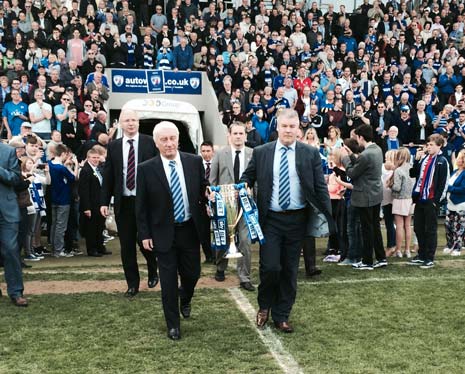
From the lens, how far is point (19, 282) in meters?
7.12

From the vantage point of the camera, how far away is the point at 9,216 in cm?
696

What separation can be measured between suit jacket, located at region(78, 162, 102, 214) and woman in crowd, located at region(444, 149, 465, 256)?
5.41 meters

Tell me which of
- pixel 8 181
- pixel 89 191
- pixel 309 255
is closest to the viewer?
pixel 8 181

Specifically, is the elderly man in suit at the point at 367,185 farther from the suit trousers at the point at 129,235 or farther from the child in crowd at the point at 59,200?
the child in crowd at the point at 59,200

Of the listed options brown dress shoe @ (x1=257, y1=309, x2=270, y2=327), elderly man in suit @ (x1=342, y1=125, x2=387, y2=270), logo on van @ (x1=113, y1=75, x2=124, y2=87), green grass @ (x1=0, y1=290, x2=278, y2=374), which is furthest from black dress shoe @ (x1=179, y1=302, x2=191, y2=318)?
logo on van @ (x1=113, y1=75, x2=124, y2=87)

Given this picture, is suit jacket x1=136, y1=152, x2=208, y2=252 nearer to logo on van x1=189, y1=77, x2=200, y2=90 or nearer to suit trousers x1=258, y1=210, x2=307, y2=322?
suit trousers x1=258, y1=210, x2=307, y2=322

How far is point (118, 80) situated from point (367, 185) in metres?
11.1

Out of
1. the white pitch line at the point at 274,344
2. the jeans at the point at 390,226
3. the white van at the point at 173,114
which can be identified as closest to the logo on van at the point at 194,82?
the white van at the point at 173,114

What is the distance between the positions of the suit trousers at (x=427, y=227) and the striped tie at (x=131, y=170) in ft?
13.5

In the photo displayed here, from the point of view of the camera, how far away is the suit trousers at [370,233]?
8742 millimetres

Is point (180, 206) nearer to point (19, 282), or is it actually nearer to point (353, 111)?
point (19, 282)

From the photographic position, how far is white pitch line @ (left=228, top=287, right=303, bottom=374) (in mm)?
5230

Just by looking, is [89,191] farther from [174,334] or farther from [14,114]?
[14,114]

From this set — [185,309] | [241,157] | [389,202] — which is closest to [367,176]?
[389,202]
